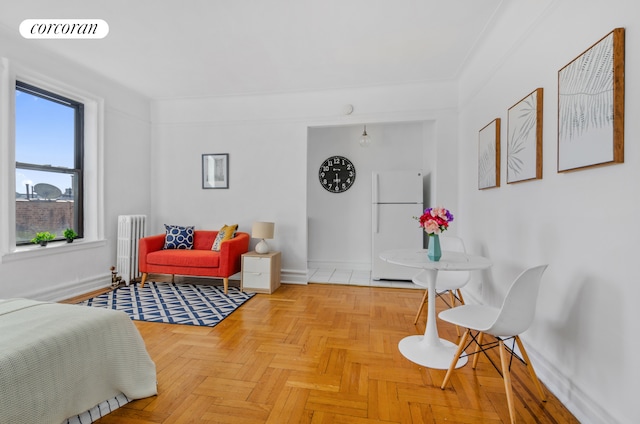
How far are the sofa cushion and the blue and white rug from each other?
361 mm

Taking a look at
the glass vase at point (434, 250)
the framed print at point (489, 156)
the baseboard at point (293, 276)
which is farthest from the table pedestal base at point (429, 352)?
the baseboard at point (293, 276)

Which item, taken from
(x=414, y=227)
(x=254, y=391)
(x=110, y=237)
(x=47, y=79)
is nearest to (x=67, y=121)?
(x=47, y=79)

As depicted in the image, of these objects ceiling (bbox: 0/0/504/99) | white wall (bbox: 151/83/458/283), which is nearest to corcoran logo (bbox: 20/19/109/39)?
ceiling (bbox: 0/0/504/99)

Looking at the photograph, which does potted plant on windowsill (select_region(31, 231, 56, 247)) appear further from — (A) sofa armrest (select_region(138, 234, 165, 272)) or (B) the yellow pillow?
(B) the yellow pillow

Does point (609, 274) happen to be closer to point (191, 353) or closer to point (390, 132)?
point (191, 353)

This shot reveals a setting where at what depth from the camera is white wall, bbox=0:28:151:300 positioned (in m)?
3.02

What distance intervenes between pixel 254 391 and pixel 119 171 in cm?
395

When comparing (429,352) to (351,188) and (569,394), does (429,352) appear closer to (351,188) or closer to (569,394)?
(569,394)

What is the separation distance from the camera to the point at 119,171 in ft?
14.4

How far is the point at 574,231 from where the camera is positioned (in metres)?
1.70

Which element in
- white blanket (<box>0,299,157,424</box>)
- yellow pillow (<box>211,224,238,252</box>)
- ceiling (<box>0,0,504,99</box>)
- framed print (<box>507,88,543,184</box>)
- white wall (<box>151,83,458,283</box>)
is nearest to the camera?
white blanket (<box>0,299,157,424</box>)

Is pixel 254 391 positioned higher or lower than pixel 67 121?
lower

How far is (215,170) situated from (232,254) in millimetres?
1537

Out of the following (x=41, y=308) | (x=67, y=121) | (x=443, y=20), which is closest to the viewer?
(x=41, y=308)
